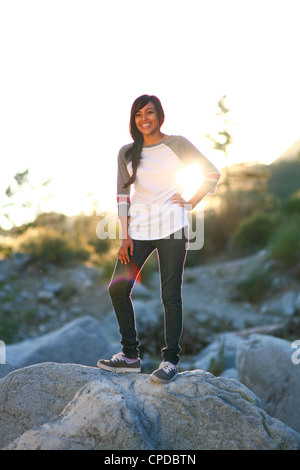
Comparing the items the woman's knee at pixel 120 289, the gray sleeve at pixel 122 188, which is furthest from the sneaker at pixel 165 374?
the gray sleeve at pixel 122 188

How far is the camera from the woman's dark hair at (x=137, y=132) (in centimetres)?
348

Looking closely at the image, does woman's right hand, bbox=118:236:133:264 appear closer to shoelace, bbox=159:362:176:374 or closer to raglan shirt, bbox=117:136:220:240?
raglan shirt, bbox=117:136:220:240

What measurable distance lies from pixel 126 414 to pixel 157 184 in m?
1.56

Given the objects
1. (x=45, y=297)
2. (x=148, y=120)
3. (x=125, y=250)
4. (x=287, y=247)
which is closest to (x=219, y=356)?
(x=125, y=250)

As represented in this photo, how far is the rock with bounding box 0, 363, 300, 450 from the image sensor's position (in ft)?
9.30

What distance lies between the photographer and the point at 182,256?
11.4 feet

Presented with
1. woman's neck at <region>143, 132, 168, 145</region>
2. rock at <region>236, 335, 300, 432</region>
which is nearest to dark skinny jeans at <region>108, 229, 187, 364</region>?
woman's neck at <region>143, 132, 168, 145</region>

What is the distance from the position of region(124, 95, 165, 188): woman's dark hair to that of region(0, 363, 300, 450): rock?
1.42m

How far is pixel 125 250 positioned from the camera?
3428 millimetres

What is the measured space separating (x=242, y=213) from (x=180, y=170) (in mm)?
17395

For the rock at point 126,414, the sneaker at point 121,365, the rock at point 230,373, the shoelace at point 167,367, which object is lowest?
the rock at point 230,373

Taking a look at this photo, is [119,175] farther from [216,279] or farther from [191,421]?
[216,279]

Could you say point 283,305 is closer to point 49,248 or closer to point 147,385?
point 49,248

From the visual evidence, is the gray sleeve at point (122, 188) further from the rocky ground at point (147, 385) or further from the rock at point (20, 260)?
the rock at point (20, 260)
